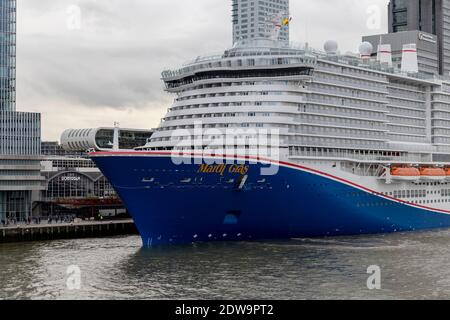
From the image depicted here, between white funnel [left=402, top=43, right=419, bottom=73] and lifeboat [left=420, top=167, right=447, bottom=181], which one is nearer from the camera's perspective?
lifeboat [left=420, top=167, right=447, bottom=181]

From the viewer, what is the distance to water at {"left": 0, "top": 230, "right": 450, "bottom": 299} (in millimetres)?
26688

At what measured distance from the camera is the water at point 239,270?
87.6 ft

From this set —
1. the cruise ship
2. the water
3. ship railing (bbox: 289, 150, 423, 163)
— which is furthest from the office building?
the water

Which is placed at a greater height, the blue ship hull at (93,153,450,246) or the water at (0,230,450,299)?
the blue ship hull at (93,153,450,246)

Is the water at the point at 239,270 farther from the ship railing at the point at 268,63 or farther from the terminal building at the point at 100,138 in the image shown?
the terminal building at the point at 100,138

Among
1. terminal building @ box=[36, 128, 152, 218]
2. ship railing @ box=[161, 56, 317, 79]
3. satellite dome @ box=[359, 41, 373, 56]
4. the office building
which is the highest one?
the office building

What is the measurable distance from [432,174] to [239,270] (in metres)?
23.8

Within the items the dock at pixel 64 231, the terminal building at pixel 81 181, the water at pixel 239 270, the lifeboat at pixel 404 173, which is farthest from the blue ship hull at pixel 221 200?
the terminal building at pixel 81 181

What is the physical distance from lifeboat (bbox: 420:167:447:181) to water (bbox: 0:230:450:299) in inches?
309

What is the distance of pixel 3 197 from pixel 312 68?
1323 inches

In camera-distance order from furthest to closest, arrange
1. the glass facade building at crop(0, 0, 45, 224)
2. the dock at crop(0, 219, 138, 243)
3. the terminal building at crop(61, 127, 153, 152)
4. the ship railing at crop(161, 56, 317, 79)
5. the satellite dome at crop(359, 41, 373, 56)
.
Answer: the terminal building at crop(61, 127, 153, 152)
the glass facade building at crop(0, 0, 45, 224)
the satellite dome at crop(359, 41, 373, 56)
the dock at crop(0, 219, 138, 243)
the ship railing at crop(161, 56, 317, 79)

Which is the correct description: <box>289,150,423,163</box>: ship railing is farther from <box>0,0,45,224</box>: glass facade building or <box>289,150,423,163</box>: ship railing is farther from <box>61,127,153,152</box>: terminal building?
<box>61,127,153,152</box>: terminal building

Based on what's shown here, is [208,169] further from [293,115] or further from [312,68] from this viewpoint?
[312,68]
